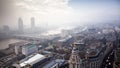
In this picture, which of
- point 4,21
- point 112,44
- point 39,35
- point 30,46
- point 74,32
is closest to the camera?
point 4,21

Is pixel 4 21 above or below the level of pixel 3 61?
above

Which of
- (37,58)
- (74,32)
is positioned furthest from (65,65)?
(74,32)

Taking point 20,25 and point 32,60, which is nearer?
point 32,60

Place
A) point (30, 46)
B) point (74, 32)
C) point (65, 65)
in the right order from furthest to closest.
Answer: point (74, 32) → point (30, 46) → point (65, 65)

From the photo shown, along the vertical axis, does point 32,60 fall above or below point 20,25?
below

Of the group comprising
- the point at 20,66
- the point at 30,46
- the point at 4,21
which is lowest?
the point at 20,66

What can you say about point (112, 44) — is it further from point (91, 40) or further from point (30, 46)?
point (30, 46)

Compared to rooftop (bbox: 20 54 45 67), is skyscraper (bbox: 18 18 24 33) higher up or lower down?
higher up

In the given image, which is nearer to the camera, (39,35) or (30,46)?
(30,46)

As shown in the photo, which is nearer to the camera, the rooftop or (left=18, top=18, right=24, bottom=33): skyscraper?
the rooftop

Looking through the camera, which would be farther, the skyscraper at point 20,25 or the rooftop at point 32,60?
the skyscraper at point 20,25

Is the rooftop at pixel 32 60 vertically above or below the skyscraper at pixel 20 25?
below
